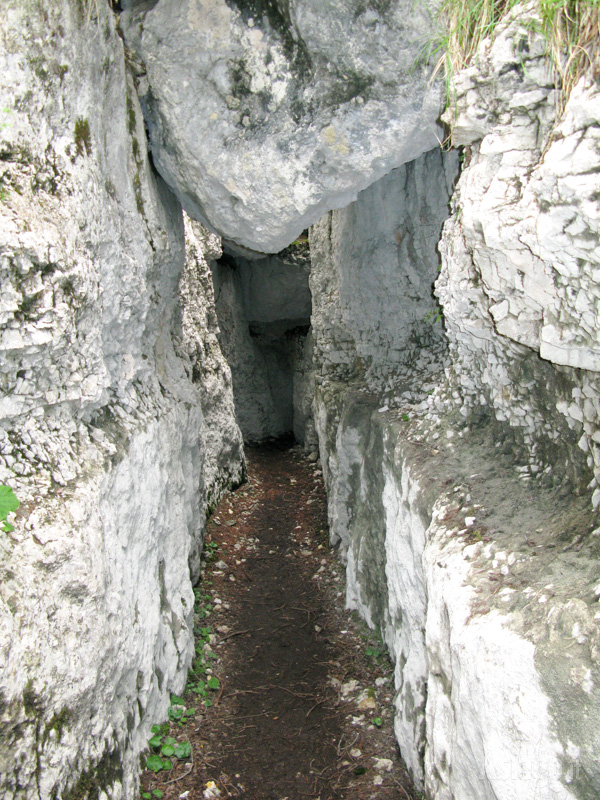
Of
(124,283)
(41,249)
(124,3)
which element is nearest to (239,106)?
(124,3)

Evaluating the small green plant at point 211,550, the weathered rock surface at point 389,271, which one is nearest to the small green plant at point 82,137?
the weathered rock surface at point 389,271

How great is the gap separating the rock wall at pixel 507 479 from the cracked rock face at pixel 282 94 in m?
0.78

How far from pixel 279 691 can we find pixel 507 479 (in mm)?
2660

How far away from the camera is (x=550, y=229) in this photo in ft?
7.22

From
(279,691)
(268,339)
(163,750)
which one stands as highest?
(268,339)

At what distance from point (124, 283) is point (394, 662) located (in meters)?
3.50

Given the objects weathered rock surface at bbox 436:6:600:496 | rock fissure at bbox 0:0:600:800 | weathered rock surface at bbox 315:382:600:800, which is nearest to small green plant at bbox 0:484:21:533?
rock fissure at bbox 0:0:600:800

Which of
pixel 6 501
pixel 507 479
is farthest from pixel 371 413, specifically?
pixel 6 501

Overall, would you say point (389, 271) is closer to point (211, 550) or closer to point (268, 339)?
point (211, 550)

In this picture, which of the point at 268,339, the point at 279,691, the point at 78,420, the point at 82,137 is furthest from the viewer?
the point at 268,339

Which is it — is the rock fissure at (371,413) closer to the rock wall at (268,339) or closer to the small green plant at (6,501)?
the small green plant at (6,501)

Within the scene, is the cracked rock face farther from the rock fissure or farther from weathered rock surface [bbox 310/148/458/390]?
weathered rock surface [bbox 310/148/458/390]

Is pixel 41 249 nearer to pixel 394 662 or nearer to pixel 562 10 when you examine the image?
pixel 562 10

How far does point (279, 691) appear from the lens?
4.67 meters
